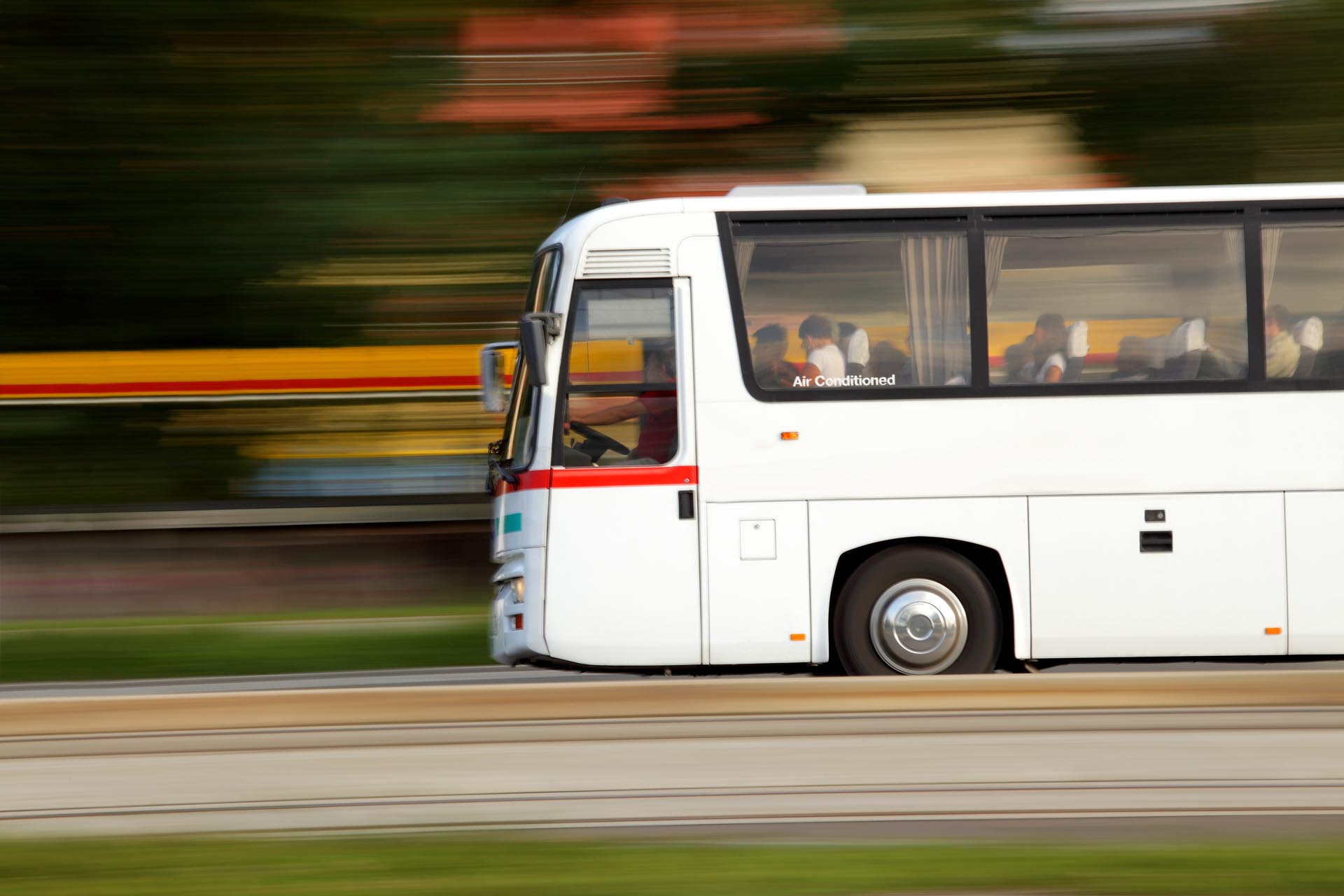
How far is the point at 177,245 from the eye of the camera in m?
16.8

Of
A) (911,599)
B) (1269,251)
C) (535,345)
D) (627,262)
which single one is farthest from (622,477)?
(1269,251)

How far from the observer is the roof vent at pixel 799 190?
9055mm

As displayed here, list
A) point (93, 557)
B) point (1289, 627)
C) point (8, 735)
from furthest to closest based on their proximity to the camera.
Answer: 1. point (93, 557)
2. point (1289, 627)
3. point (8, 735)

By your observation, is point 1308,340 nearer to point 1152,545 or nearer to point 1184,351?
point 1184,351

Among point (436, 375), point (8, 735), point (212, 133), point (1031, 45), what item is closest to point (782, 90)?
point (1031, 45)

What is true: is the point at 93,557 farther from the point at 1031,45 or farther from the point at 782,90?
the point at 1031,45

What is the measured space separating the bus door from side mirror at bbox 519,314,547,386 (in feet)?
0.46

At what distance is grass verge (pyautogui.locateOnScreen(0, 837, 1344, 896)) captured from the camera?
4566 mm

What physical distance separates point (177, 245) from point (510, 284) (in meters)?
3.45

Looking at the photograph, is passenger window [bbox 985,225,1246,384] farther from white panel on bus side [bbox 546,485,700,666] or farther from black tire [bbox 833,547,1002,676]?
white panel on bus side [bbox 546,485,700,666]

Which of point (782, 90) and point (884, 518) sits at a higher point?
point (782, 90)

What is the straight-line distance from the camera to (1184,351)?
29.1 feet

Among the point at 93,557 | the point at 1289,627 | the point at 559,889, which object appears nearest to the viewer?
the point at 559,889

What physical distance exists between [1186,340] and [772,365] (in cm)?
226
